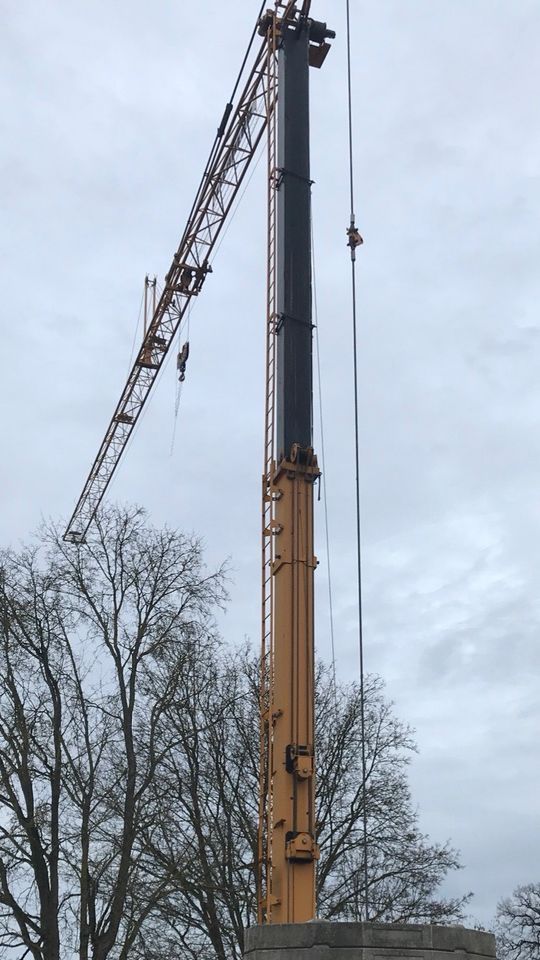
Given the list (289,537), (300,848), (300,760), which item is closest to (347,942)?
(300,848)

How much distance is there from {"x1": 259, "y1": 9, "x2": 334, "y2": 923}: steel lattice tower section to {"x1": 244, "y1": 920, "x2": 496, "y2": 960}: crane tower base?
2.08 m

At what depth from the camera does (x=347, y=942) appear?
41.1 feet

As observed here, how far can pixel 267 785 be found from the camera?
16.2 meters

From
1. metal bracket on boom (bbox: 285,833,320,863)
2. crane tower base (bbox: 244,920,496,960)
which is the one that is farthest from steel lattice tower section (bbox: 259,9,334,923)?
crane tower base (bbox: 244,920,496,960)

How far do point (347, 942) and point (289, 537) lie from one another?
595 centimetres

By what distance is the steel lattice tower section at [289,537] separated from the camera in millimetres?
15031

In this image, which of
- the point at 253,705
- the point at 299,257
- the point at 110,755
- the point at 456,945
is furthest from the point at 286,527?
the point at 253,705

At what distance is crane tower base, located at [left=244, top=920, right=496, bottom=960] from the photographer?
40.9 ft

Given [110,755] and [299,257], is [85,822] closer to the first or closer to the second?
[110,755]

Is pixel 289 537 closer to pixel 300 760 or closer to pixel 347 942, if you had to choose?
pixel 300 760

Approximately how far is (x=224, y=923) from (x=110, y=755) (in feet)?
16.4

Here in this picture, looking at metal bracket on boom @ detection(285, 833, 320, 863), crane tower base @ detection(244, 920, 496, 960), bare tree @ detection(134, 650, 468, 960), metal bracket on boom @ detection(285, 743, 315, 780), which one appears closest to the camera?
crane tower base @ detection(244, 920, 496, 960)

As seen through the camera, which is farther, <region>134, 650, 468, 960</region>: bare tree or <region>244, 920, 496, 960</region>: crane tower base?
<region>134, 650, 468, 960</region>: bare tree

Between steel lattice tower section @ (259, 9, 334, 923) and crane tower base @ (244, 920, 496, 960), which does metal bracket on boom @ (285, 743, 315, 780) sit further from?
crane tower base @ (244, 920, 496, 960)
